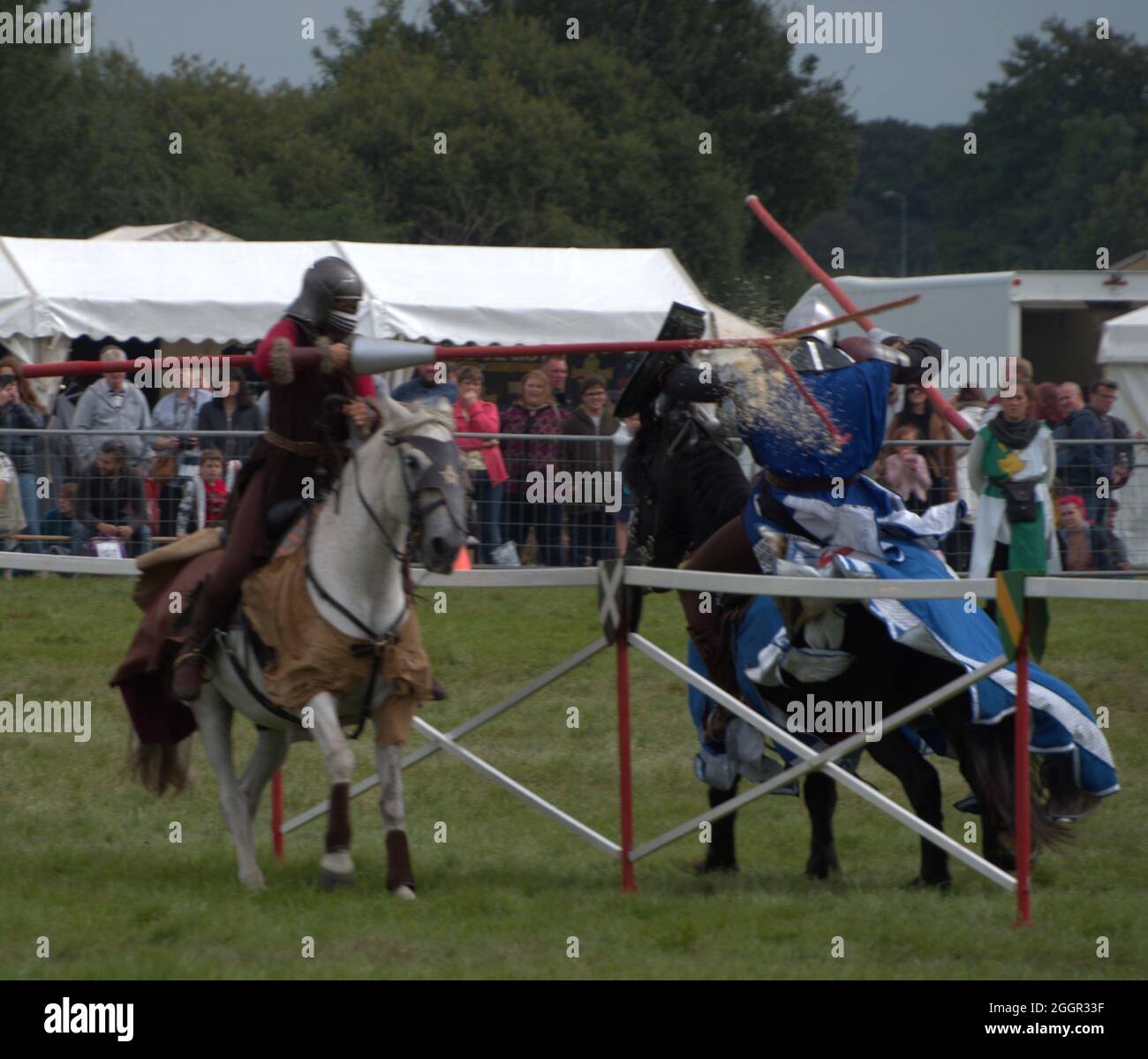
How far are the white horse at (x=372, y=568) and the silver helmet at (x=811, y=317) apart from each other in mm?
1618

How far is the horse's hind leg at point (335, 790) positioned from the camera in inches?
249

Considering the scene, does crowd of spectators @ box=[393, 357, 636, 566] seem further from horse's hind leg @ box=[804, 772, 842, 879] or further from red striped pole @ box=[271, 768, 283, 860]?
horse's hind leg @ box=[804, 772, 842, 879]

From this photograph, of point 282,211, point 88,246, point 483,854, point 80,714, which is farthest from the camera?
point 282,211

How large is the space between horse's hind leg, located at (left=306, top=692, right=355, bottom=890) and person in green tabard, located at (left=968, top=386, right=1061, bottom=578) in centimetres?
605

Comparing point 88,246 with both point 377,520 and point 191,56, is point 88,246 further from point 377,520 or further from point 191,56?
point 191,56

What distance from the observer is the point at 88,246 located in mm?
17969

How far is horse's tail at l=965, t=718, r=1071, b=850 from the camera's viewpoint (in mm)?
6621

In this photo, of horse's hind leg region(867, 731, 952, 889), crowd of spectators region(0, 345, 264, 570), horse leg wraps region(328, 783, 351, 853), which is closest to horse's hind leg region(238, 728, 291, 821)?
horse leg wraps region(328, 783, 351, 853)

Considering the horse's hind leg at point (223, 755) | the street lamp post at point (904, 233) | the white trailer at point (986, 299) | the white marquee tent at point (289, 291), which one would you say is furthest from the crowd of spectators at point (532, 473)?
the street lamp post at point (904, 233)

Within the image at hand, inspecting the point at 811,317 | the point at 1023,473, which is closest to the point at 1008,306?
the point at 1023,473

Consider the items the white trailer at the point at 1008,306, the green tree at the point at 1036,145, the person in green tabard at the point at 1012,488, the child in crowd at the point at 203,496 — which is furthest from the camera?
the green tree at the point at 1036,145

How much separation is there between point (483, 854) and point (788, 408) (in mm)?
2204

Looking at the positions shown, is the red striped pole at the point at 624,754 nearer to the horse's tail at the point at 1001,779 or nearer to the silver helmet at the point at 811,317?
the horse's tail at the point at 1001,779

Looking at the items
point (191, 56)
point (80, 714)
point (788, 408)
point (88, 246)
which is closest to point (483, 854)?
point (788, 408)
